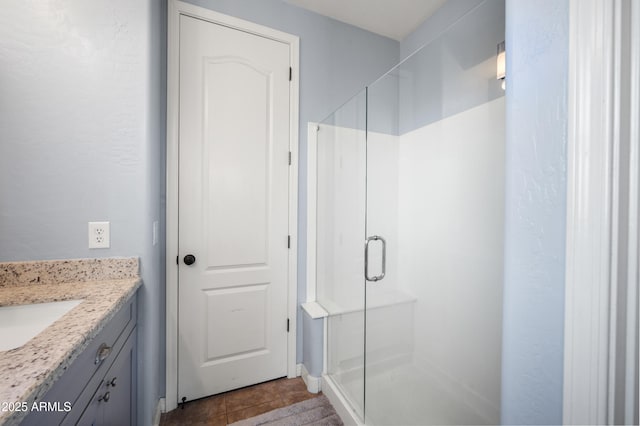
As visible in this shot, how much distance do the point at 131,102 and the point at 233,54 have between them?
0.81 metres

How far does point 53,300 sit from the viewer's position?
948mm

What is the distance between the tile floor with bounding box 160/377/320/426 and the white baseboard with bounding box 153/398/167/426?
1.1 inches

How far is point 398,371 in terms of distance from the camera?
1.46 metres

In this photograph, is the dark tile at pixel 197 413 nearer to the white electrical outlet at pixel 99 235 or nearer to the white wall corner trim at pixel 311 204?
the white wall corner trim at pixel 311 204

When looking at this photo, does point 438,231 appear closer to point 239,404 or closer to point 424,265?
point 424,265

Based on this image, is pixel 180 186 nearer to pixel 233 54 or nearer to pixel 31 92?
pixel 31 92

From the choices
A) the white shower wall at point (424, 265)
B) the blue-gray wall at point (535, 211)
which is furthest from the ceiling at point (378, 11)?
the blue-gray wall at point (535, 211)

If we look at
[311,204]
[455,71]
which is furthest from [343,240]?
[455,71]

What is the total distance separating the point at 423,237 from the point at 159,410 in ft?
6.14

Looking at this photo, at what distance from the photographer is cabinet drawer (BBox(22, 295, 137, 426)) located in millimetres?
555

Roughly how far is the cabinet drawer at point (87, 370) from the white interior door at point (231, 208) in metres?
0.61

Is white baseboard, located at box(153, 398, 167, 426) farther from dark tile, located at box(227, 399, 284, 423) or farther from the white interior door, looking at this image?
dark tile, located at box(227, 399, 284, 423)

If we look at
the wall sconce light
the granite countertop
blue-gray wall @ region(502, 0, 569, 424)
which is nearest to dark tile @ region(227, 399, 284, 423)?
the granite countertop

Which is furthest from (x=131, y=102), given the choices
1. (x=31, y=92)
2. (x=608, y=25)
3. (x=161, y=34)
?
(x=608, y=25)
